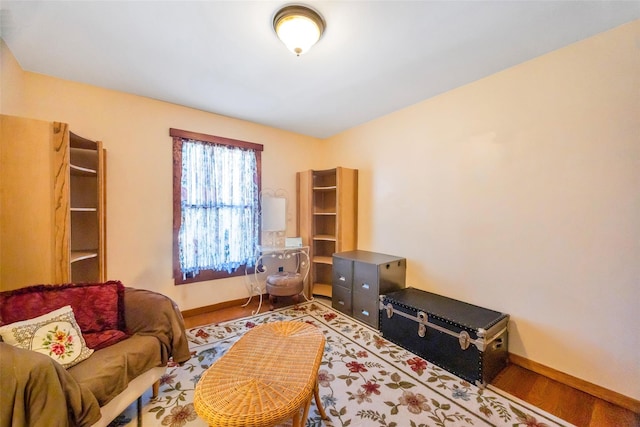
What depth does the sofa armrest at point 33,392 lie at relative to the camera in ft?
2.91

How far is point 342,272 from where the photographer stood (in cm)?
308

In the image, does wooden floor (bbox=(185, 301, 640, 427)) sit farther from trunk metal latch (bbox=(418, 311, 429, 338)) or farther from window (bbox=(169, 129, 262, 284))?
window (bbox=(169, 129, 262, 284))

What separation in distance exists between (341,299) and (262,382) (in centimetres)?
195

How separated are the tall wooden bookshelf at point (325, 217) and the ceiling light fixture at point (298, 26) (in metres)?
1.85

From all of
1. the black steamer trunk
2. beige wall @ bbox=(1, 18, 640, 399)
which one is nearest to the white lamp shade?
beige wall @ bbox=(1, 18, 640, 399)

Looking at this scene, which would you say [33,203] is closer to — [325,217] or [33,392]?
[33,392]

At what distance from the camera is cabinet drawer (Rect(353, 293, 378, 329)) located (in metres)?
2.68

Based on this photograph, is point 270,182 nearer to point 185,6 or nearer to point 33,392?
point 185,6

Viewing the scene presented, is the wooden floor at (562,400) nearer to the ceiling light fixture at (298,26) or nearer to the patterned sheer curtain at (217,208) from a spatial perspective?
the ceiling light fixture at (298,26)

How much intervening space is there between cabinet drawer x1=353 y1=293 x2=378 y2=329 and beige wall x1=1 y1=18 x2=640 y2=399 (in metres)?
0.62

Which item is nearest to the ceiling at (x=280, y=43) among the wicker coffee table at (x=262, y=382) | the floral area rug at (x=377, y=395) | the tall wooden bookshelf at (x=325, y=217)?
the tall wooden bookshelf at (x=325, y=217)

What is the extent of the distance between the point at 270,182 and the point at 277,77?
159cm

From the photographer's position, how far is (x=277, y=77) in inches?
Answer: 88.7

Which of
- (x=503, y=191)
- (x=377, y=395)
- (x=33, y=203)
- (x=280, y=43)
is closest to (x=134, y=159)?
(x=33, y=203)
